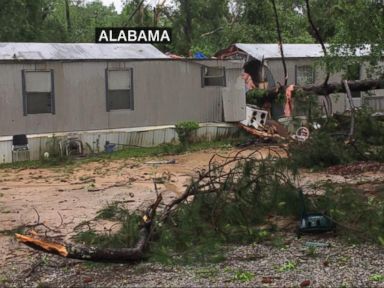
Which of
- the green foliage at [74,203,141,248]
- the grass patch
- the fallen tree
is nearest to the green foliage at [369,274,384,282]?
the fallen tree

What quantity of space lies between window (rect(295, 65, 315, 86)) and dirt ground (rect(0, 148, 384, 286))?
232 inches

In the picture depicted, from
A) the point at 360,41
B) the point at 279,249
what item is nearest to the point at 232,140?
the point at 360,41

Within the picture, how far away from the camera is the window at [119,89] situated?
1591 centimetres

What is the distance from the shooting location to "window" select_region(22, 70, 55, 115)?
14789 millimetres

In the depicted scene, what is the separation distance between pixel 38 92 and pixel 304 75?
8.96 m

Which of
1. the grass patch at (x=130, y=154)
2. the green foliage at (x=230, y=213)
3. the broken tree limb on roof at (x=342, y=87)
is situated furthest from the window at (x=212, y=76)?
the green foliage at (x=230, y=213)

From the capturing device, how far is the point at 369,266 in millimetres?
5465

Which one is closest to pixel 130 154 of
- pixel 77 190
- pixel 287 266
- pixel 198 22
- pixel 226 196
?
pixel 77 190

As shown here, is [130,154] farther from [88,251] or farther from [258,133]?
[88,251]

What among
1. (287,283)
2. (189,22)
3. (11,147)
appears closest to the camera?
(287,283)

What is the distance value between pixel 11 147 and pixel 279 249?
9.79 meters

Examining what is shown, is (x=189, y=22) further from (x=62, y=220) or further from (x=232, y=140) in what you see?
(x=62, y=220)

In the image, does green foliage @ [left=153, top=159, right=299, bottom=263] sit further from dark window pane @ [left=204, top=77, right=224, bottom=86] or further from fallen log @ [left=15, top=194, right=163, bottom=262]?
dark window pane @ [left=204, top=77, right=224, bottom=86]

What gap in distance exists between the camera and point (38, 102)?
1497 cm
